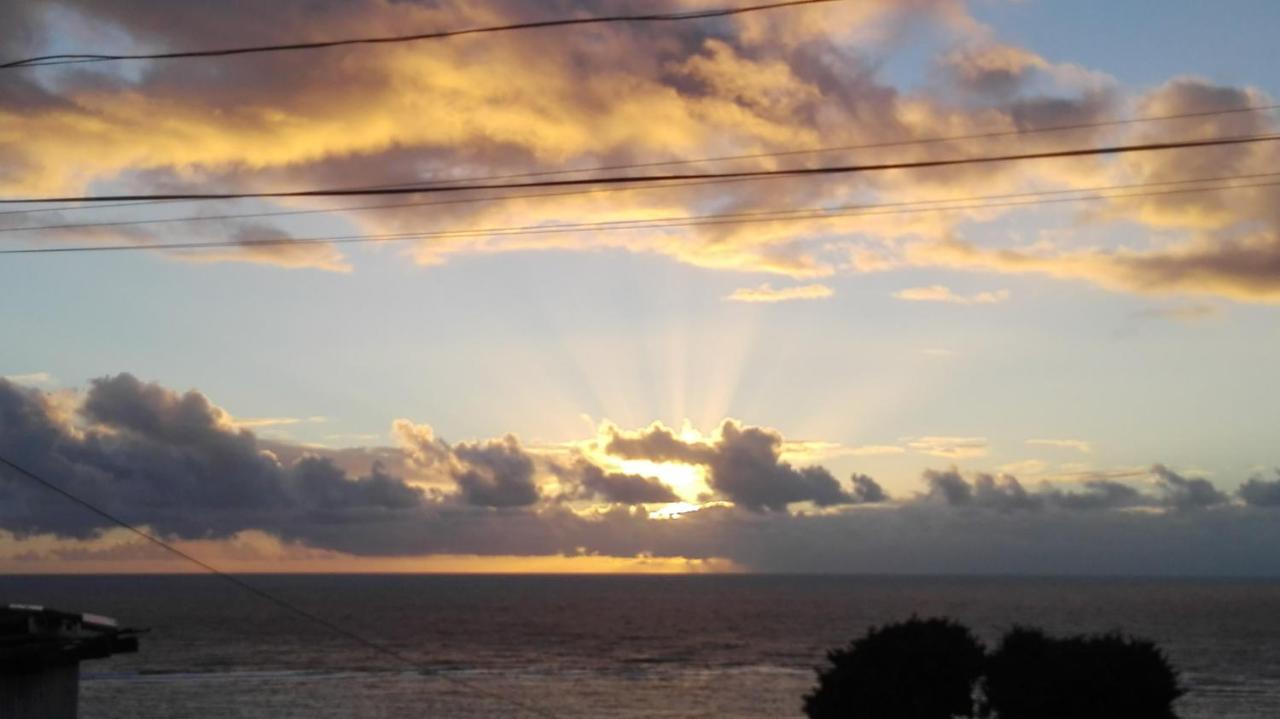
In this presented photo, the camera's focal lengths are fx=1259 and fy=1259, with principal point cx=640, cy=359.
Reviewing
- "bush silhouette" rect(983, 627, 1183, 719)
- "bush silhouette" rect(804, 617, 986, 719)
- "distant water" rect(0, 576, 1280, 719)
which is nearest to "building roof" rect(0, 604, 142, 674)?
"bush silhouette" rect(804, 617, 986, 719)

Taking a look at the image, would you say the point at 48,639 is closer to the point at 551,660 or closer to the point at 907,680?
the point at 907,680

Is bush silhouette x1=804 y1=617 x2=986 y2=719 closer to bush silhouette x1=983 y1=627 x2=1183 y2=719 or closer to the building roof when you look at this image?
bush silhouette x1=983 y1=627 x2=1183 y2=719

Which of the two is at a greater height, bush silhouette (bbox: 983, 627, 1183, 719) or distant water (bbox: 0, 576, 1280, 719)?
bush silhouette (bbox: 983, 627, 1183, 719)

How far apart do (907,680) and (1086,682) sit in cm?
392

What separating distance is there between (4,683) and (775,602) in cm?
18481

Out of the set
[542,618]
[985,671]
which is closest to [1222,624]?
[542,618]

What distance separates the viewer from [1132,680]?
26.2 m

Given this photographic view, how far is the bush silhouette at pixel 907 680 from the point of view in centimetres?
2811

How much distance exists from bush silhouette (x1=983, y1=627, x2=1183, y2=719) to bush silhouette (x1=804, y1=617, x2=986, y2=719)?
106 cm

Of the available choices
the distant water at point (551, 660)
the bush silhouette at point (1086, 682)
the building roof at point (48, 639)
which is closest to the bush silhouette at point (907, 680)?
the bush silhouette at point (1086, 682)

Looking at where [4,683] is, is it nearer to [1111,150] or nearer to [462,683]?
[1111,150]

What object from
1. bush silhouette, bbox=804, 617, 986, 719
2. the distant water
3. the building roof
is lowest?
the distant water

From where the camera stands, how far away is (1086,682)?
1029 inches

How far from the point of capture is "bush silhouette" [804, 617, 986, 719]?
28.1 metres
